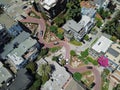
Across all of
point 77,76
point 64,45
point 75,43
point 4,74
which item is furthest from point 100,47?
point 4,74

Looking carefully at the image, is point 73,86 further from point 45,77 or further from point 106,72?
point 106,72

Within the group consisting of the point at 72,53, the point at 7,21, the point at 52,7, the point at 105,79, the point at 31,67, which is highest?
the point at 7,21

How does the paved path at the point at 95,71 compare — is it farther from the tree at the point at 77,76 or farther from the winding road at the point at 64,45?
the tree at the point at 77,76

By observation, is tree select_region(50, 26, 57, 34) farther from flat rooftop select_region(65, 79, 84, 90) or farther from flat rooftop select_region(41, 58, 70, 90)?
flat rooftop select_region(65, 79, 84, 90)

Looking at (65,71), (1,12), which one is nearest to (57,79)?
(65,71)

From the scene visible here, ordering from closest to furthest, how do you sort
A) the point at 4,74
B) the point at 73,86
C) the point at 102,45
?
the point at 73,86, the point at 4,74, the point at 102,45

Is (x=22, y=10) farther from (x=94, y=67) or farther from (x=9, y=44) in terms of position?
(x=94, y=67)

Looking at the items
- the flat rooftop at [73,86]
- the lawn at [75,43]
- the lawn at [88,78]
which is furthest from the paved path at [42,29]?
the flat rooftop at [73,86]

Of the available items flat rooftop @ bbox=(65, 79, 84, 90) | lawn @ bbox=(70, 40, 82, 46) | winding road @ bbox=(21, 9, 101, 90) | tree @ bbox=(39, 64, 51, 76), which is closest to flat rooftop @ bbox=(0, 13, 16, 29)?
winding road @ bbox=(21, 9, 101, 90)

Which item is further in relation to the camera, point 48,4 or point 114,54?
point 48,4
